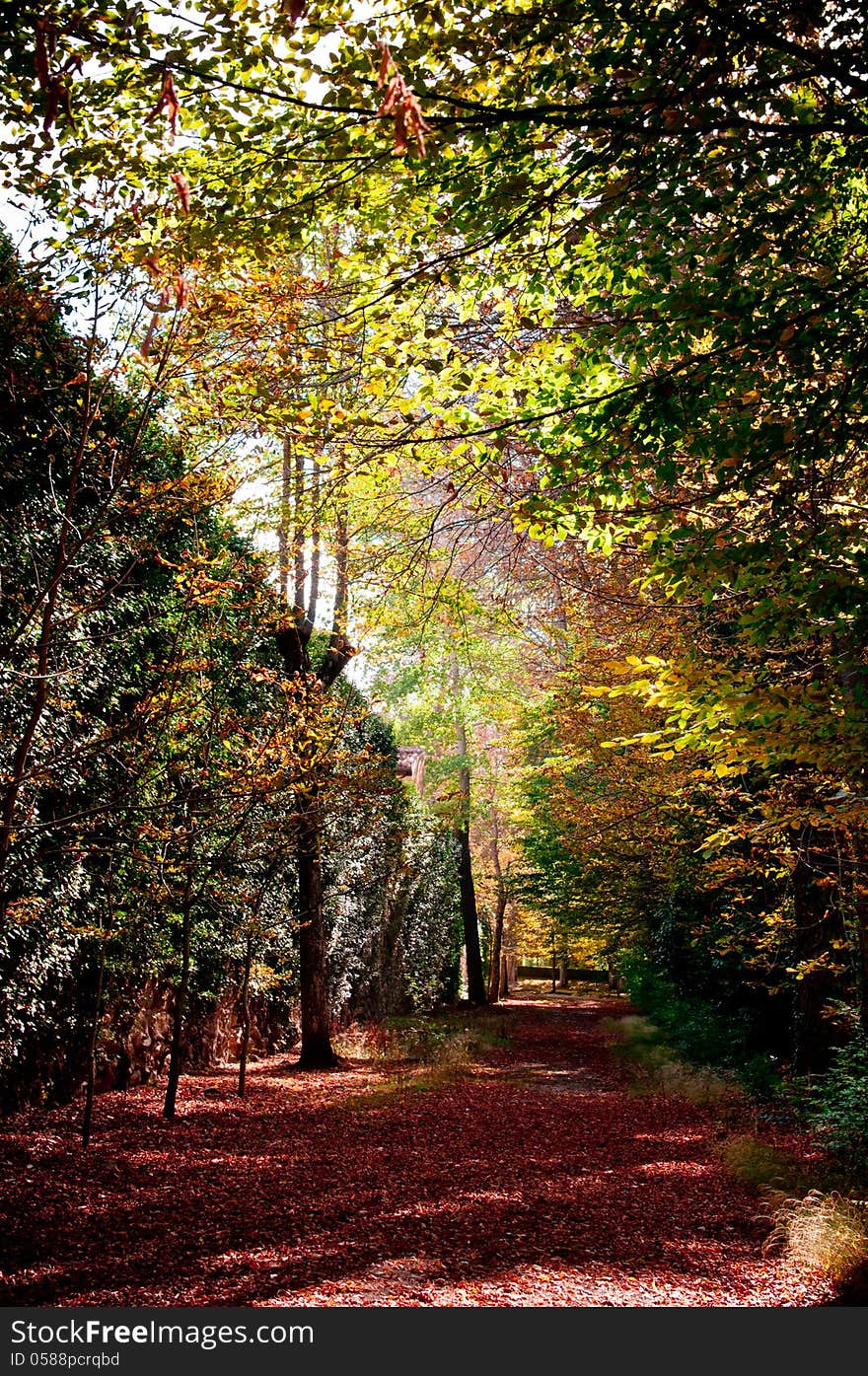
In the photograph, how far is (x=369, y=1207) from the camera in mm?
5695

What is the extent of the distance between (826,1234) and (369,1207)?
9.37 ft

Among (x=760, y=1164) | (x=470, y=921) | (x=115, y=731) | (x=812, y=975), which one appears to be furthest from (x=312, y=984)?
(x=470, y=921)

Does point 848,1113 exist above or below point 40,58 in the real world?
below

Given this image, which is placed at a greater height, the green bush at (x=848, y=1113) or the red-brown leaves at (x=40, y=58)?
the red-brown leaves at (x=40, y=58)

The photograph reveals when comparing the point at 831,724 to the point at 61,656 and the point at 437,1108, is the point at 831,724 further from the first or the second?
the point at 437,1108

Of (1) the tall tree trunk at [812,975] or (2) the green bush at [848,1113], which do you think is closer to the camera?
(2) the green bush at [848,1113]

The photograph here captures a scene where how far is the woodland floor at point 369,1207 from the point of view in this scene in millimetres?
4387

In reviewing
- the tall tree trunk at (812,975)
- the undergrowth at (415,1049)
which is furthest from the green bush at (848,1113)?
the undergrowth at (415,1049)

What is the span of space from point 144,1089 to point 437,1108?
10.1ft

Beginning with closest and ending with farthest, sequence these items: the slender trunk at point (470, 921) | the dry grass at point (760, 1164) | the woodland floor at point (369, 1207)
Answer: the woodland floor at point (369, 1207)
the dry grass at point (760, 1164)
the slender trunk at point (470, 921)

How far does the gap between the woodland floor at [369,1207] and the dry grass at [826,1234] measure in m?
0.12

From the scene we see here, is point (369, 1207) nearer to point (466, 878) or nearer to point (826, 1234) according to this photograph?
point (826, 1234)

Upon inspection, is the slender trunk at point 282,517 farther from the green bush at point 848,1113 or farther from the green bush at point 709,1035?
the green bush at point 709,1035

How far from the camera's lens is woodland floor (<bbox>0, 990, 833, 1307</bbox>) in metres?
4.39
